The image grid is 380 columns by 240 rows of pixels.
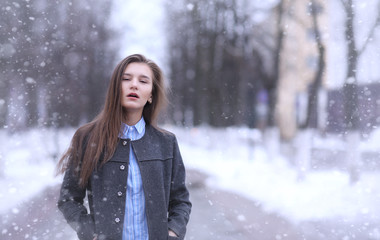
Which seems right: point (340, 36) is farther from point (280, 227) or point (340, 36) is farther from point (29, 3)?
point (29, 3)

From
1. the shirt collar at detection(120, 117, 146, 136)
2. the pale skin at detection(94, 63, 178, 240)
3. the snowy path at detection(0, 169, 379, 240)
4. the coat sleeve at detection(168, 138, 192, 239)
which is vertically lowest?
the snowy path at detection(0, 169, 379, 240)

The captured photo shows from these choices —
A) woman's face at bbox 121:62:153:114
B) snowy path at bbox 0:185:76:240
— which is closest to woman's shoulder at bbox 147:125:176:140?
woman's face at bbox 121:62:153:114

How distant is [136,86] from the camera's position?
1.86m

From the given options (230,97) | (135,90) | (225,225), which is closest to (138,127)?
(135,90)

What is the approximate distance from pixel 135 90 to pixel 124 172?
422 mm

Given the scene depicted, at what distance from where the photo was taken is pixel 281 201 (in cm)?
673

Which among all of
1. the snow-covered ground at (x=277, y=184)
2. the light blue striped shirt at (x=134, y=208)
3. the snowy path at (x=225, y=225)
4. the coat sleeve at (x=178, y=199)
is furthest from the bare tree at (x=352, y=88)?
the light blue striped shirt at (x=134, y=208)

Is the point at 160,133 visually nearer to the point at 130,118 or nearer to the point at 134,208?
the point at 130,118

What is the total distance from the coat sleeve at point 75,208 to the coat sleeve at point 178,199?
414 mm

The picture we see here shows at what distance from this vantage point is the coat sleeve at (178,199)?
1.91 meters

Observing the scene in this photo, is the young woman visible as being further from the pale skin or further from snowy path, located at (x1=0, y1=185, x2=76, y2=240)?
snowy path, located at (x1=0, y1=185, x2=76, y2=240)

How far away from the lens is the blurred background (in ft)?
19.3

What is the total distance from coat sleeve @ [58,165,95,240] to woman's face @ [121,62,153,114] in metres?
0.44

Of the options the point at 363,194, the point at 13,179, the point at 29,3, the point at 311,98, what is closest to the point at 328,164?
the point at 311,98
